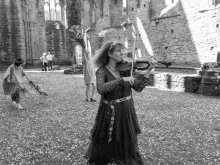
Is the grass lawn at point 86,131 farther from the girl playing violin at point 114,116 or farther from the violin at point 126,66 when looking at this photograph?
the violin at point 126,66

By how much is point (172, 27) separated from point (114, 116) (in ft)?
63.9

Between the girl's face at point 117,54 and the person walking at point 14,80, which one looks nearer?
the girl's face at point 117,54

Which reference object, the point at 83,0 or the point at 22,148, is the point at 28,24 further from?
the point at 22,148

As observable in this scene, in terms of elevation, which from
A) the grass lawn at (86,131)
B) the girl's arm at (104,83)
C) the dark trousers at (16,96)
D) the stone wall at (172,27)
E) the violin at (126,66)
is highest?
the stone wall at (172,27)

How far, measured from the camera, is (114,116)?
9.25 feet

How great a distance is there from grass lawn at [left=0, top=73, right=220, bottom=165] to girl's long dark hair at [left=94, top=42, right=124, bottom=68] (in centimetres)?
154

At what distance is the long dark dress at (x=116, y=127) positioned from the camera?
2805 millimetres

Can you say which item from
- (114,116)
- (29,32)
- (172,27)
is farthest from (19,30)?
(114,116)

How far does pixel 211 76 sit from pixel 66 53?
21854 millimetres

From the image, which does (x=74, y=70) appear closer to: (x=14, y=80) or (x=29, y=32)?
(x=29, y=32)

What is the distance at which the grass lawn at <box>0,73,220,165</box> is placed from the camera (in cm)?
373

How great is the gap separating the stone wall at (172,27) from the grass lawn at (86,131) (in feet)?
35.4

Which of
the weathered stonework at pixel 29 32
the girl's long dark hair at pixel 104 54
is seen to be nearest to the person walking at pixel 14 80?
the girl's long dark hair at pixel 104 54

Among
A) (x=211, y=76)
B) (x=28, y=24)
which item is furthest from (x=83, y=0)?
(x=211, y=76)
